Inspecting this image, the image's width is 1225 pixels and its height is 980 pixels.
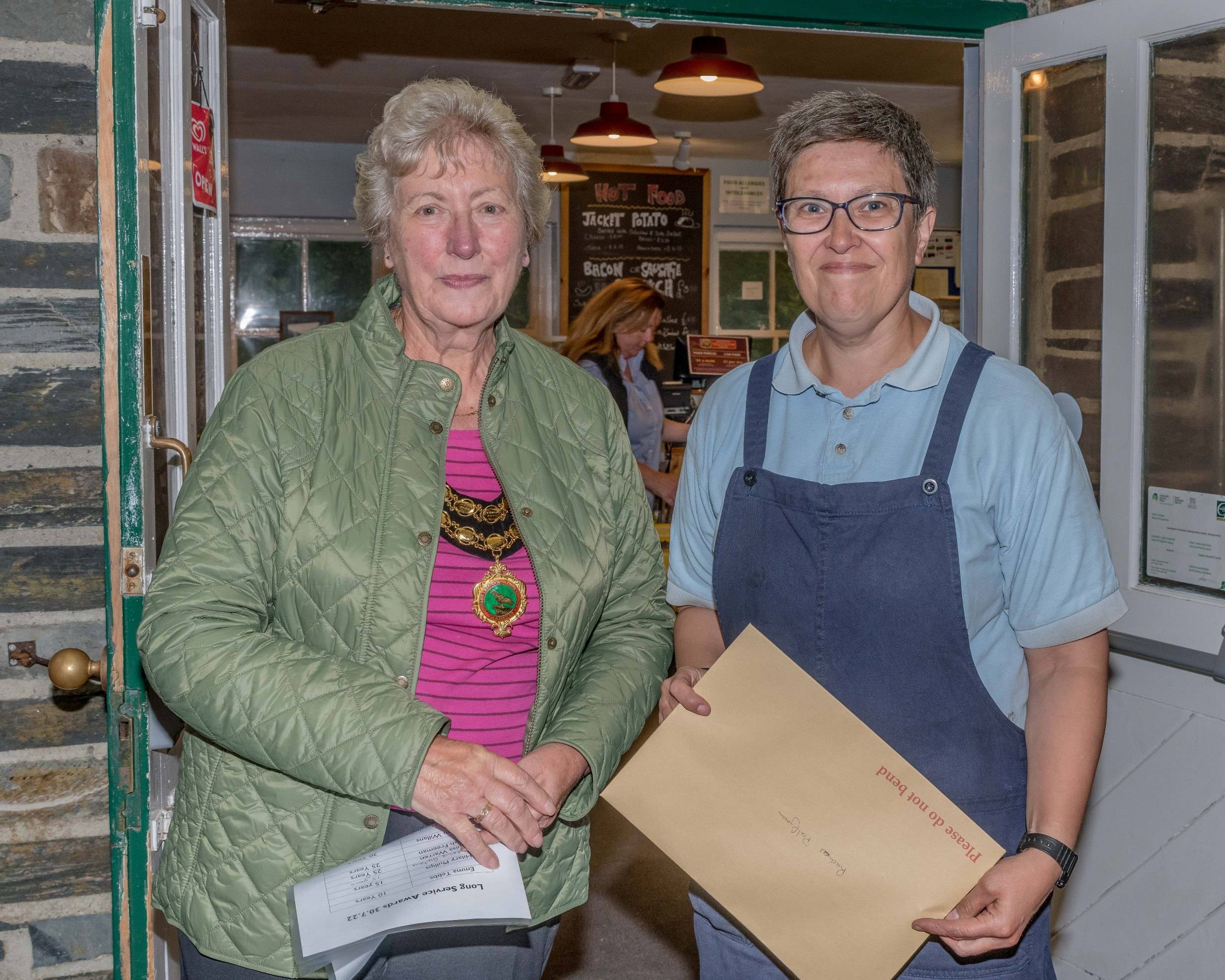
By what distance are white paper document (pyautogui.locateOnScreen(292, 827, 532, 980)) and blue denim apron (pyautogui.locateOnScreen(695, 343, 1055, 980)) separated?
0.39 m

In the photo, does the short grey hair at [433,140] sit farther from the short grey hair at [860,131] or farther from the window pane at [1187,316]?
the window pane at [1187,316]

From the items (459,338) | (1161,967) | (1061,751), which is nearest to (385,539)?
(459,338)

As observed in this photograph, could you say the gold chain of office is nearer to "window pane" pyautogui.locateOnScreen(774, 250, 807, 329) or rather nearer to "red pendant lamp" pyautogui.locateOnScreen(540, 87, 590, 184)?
"red pendant lamp" pyautogui.locateOnScreen(540, 87, 590, 184)

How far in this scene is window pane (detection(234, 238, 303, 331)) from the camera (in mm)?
9023

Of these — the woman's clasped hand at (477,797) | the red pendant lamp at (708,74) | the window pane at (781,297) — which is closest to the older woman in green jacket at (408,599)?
the woman's clasped hand at (477,797)

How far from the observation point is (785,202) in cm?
153

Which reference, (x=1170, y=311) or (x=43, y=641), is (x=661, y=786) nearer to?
(x=43, y=641)

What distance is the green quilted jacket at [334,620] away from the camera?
1395 mm

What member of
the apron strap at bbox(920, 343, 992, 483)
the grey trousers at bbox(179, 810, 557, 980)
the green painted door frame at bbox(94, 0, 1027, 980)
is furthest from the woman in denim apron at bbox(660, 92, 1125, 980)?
the green painted door frame at bbox(94, 0, 1027, 980)

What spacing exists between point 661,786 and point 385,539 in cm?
46

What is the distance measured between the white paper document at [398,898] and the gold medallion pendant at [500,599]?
0.27 meters

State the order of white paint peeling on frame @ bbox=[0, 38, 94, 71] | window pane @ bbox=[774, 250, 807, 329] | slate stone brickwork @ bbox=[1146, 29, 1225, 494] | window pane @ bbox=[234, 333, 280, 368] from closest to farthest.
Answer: white paint peeling on frame @ bbox=[0, 38, 94, 71], slate stone brickwork @ bbox=[1146, 29, 1225, 494], window pane @ bbox=[234, 333, 280, 368], window pane @ bbox=[774, 250, 807, 329]

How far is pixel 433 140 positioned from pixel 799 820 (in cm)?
100

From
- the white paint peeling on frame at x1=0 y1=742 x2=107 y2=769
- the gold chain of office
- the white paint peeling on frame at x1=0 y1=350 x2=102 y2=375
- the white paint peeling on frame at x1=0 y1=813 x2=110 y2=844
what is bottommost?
the white paint peeling on frame at x1=0 y1=813 x2=110 y2=844
